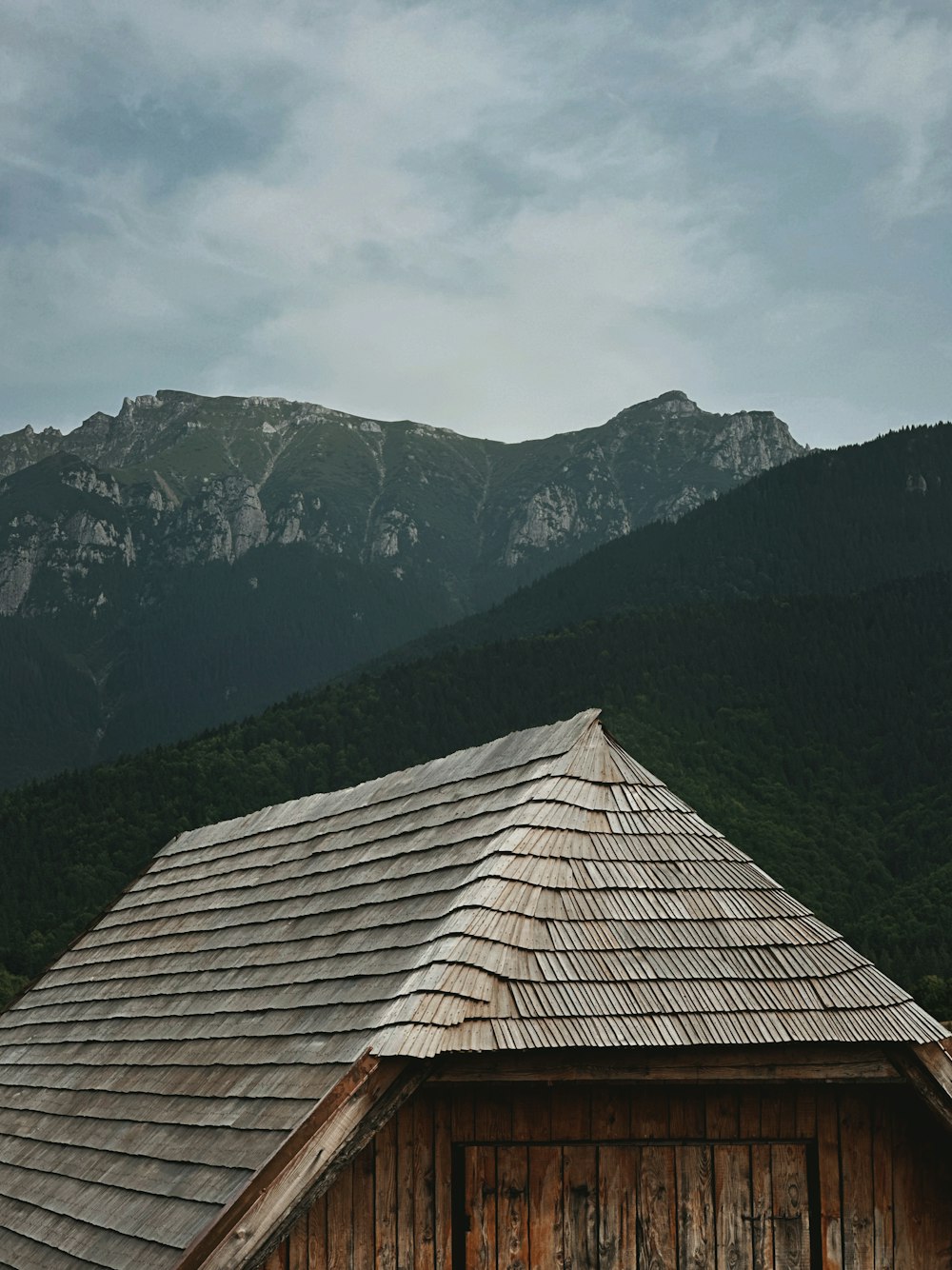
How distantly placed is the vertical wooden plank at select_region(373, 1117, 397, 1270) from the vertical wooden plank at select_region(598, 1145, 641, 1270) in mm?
943

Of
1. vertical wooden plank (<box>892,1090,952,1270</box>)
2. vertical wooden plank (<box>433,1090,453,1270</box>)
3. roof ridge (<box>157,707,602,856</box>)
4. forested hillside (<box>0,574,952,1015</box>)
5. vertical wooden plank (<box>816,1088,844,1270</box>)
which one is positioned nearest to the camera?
vertical wooden plank (<box>433,1090,453,1270</box>)

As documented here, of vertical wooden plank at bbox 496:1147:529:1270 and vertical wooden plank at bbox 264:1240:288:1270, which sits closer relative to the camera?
vertical wooden plank at bbox 264:1240:288:1270

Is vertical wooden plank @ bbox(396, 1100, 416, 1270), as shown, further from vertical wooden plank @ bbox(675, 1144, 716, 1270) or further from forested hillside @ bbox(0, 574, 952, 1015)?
forested hillside @ bbox(0, 574, 952, 1015)

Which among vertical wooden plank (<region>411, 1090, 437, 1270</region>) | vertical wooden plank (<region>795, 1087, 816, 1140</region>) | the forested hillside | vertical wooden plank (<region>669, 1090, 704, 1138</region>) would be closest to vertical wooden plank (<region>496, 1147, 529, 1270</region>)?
vertical wooden plank (<region>411, 1090, 437, 1270</region>)

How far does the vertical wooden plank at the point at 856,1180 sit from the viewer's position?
7191 millimetres

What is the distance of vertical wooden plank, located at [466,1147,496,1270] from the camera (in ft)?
22.8

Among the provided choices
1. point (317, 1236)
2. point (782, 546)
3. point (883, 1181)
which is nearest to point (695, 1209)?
point (883, 1181)

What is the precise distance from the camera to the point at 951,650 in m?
102

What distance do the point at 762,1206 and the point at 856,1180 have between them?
1.57ft

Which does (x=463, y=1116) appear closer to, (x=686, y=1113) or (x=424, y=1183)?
(x=424, y=1183)

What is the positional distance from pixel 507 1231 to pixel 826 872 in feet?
206

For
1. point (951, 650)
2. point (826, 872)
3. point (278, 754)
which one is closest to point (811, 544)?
point (951, 650)

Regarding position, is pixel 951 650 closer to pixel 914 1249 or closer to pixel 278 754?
pixel 278 754

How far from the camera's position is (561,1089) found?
23.2ft
